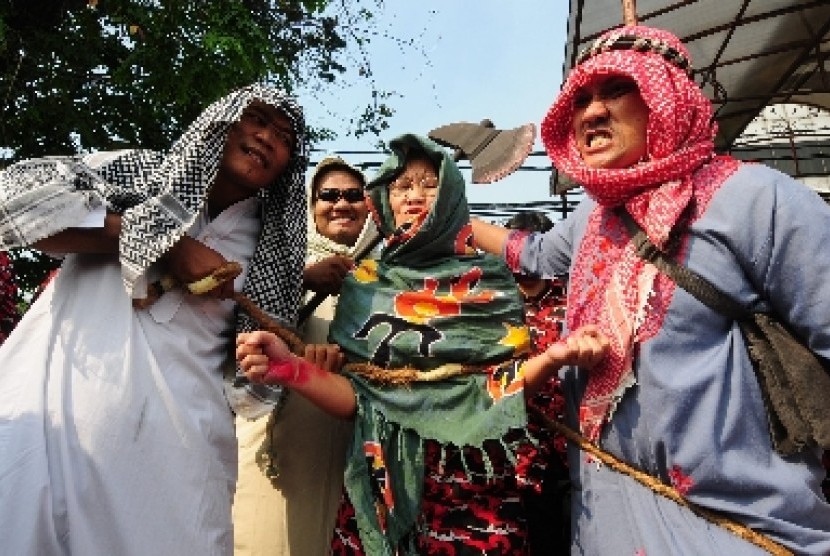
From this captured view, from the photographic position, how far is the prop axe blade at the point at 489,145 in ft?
12.5

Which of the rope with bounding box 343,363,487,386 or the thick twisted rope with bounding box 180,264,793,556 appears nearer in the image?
the thick twisted rope with bounding box 180,264,793,556

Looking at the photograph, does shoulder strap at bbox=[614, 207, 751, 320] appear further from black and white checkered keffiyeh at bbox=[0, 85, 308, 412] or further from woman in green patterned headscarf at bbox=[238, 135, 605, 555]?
black and white checkered keffiyeh at bbox=[0, 85, 308, 412]

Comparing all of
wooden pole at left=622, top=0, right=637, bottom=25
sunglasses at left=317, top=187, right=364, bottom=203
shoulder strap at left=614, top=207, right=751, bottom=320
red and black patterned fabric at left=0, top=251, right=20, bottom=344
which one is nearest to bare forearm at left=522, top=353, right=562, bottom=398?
shoulder strap at left=614, top=207, right=751, bottom=320

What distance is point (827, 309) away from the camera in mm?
1646

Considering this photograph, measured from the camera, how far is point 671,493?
172cm

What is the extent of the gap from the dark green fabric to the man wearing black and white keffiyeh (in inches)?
11.9

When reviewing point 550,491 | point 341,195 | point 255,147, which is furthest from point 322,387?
point 341,195

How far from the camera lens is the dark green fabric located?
1.97 metres

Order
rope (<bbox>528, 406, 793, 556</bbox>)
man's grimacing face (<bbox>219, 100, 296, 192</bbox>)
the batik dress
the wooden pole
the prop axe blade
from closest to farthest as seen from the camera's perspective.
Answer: rope (<bbox>528, 406, 793, 556</bbox>), man's grimacing face (<bbox>219, 100, 296, 192</bbox>), the batik dress, the prop axe blade, the wooden pole

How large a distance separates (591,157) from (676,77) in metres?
0.30

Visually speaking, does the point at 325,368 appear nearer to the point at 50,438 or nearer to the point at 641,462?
the point at 50,438

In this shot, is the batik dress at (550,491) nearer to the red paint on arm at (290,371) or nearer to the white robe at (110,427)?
the red paint on arm at (290,371)

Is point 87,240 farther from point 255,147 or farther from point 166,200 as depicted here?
point 255,147

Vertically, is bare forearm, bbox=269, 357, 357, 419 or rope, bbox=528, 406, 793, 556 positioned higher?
bare forearm, bbox=269, 357, 357, 419
